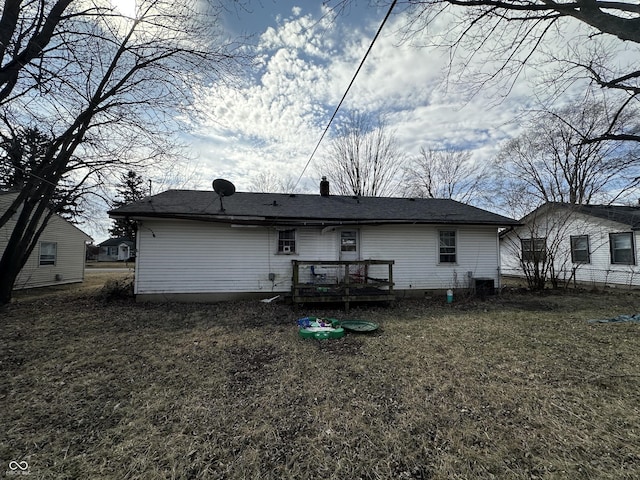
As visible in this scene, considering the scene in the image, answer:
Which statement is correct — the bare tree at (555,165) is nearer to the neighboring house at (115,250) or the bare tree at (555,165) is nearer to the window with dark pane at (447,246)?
the window with dark pane at (447,246)

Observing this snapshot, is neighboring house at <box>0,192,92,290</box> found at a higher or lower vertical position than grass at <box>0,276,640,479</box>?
higher

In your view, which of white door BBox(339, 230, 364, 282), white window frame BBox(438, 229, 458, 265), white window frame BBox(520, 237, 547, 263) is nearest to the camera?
white door BBox(339, 230, 364, 282)

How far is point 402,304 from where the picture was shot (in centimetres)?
932

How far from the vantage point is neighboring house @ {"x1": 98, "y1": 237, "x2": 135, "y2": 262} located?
1656 inches

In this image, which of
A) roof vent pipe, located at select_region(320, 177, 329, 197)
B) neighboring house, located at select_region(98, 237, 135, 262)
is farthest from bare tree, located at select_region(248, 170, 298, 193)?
neighboring house, located at select_region(98, 237, 135, 262)

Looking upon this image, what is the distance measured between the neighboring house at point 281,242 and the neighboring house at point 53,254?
28.0 ft

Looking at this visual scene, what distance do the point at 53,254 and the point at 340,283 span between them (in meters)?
16.1

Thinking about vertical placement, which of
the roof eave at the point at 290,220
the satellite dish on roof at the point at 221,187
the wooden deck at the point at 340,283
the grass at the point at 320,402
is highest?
the satellite dish on roof at the point at 221,187

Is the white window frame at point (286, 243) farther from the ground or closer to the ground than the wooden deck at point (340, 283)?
farther from the ground

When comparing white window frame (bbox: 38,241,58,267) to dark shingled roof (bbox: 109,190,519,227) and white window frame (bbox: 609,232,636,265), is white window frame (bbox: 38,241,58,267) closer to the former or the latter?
dark shingled roof (bbox: 109,190,519,227)

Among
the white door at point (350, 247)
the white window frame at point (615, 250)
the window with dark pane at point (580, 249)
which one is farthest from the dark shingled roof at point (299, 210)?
the window with dark pane at point (580, 249)

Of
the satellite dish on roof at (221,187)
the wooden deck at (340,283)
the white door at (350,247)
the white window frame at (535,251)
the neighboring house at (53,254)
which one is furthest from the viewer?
the neighboring house at (53,254)

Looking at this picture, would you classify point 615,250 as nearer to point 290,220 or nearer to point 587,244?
point 587,244

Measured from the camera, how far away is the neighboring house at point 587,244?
38.8 ft
